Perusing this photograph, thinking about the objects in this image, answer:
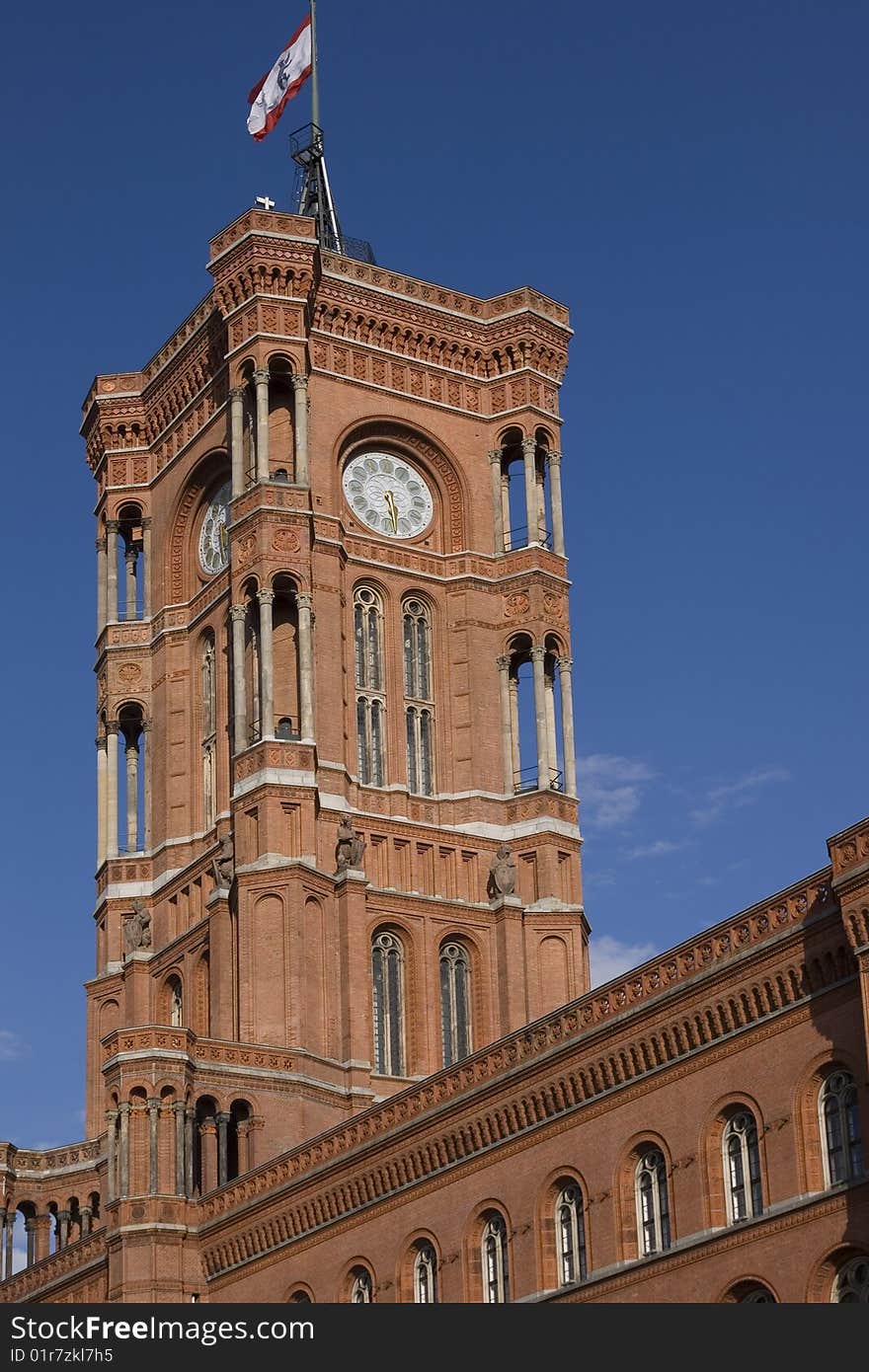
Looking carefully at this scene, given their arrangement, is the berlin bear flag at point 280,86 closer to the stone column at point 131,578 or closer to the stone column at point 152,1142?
the stone column at point 131,578

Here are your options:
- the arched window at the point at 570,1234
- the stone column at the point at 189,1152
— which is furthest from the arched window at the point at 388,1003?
the arched window at the point at 570,1234

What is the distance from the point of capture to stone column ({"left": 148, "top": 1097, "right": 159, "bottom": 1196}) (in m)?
63.1

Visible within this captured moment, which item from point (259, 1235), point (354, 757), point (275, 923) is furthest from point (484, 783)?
point (259, 1235)

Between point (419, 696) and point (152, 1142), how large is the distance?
20180 mm

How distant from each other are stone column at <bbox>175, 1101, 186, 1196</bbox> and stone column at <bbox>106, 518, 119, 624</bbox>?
23773mm

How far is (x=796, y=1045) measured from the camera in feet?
147

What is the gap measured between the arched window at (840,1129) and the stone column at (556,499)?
126 ft

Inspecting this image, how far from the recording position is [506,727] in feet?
260

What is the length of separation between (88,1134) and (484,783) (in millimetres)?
15826

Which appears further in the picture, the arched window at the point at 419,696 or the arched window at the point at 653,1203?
the arched window at the point at 419,696

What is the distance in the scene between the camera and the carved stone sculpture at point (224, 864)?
72.8 meters

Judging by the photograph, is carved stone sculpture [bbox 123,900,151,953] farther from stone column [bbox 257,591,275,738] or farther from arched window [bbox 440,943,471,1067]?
arched window [bbox 440,943,471,1067]

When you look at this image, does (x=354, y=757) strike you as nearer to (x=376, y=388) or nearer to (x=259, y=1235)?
(x=376, y=388)

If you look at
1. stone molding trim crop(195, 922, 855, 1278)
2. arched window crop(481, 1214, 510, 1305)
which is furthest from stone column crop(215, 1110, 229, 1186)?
arched window crop(481, 1214, 510, 1305)
